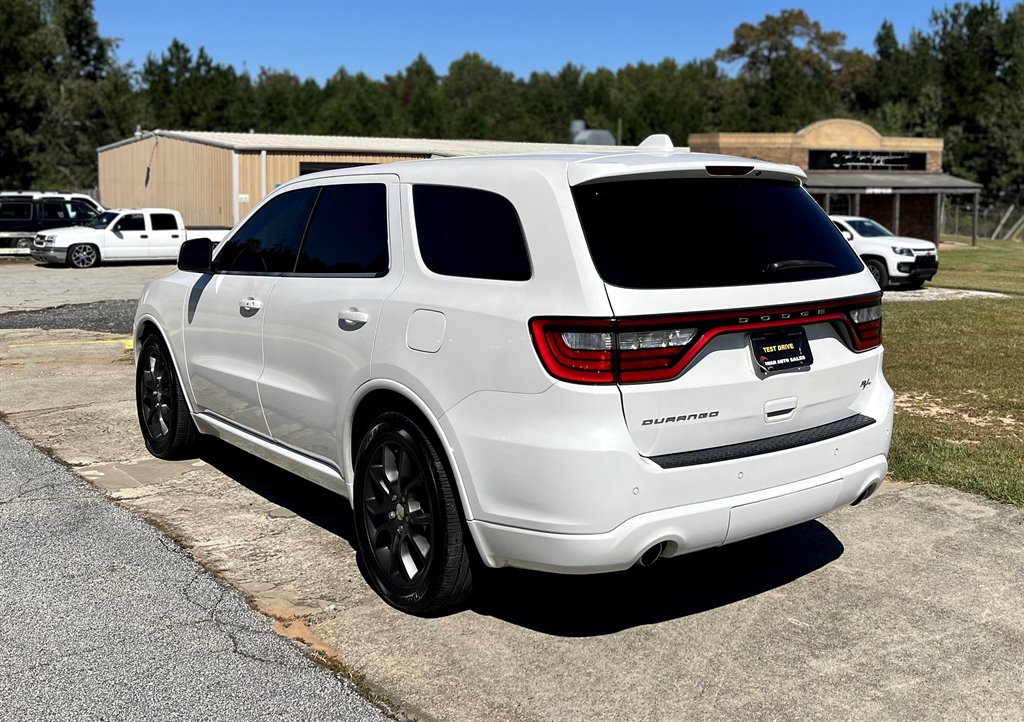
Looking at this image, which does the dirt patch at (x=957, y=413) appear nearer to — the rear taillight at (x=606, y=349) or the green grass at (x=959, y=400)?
the green grass at (x=959, y=400)

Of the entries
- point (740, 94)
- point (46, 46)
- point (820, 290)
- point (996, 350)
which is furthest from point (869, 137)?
point (740, 94)

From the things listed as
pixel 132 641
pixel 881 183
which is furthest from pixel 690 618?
pixel 881 183

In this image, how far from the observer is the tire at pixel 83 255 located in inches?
1084

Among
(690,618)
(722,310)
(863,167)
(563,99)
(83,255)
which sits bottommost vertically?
(690,618)

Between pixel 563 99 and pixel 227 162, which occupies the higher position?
pixel 563 99

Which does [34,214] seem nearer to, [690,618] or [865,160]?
[690,618]

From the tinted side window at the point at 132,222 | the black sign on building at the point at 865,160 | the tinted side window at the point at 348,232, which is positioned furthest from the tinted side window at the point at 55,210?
the black sign on building at the point at 865,160

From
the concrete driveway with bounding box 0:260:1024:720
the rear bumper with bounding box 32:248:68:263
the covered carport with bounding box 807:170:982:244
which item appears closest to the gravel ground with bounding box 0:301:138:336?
the concrete driveway with bounding box 0:260:1024:720

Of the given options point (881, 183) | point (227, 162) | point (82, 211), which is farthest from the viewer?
point (881, 183)

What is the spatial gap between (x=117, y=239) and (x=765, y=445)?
88.9 feet

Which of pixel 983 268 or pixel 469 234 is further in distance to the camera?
pixel 983 268

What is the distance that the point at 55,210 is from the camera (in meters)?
31.4

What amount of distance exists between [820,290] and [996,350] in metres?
9.27

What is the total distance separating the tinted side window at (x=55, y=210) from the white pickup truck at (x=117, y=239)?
2442mm
